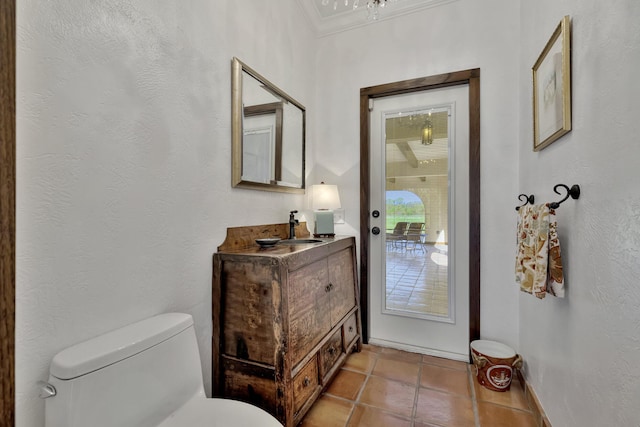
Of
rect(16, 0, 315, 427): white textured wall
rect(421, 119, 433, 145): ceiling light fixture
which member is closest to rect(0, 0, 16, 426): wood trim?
rect(16, 0, 315, 427): white textured wall

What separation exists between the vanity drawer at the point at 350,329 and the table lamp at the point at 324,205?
2.18ft

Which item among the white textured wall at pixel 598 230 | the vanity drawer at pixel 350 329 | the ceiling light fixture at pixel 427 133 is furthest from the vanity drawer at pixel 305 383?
the ceiling light fixture at pixel 427 133

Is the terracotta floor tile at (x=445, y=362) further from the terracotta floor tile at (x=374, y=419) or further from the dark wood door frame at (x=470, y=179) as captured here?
the terracotta floor tile at (x=374, y=419)

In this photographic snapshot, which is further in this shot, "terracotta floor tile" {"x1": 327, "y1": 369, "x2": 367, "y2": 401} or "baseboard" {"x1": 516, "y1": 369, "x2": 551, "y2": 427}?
"terracotta floor tile" {"x1": 327, "y1": 369, "x2": 367, "y2": 401}

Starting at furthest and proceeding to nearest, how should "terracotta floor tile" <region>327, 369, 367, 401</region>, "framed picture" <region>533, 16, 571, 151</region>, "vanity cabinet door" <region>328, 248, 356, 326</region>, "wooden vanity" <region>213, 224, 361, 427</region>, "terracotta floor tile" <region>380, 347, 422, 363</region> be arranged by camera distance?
"terracotta floor tile" <region>380, 347, 422, 363</region>, "vanity cabinet door" <region>328, 248, 356, 326</region>, "terracotta floor tile" <region>327, 369, 367, 401</region>, "wooden vanity" <region>213, 224, 361, 427</region>, "framed picture" <region>533, 16, 571, 151</region>

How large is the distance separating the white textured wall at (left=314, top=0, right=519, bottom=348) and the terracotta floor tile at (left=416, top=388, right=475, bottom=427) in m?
0.62

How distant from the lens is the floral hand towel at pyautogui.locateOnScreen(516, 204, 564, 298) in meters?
1.24

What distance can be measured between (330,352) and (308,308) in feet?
1.53

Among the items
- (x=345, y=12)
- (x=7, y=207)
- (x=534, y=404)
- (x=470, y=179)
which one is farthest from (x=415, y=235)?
(x=7, y=207)

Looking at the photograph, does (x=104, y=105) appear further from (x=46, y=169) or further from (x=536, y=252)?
(x=536, y=252)

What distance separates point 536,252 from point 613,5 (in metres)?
0.92

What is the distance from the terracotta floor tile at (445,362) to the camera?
6.83ft

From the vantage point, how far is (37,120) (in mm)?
857

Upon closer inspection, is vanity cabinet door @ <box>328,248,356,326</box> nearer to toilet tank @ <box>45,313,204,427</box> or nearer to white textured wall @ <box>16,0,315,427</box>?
white textured wall @ <box>16,0,315,427</box>
